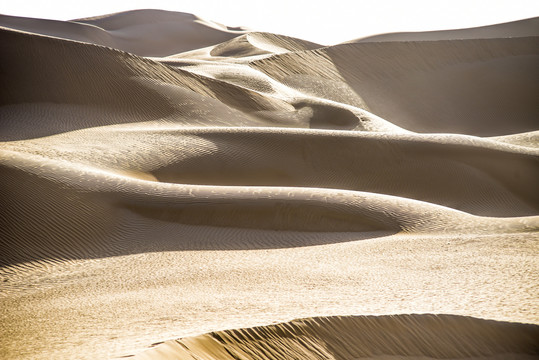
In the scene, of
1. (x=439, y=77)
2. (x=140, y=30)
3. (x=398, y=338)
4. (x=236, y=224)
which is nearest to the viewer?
(x=398, y=338)

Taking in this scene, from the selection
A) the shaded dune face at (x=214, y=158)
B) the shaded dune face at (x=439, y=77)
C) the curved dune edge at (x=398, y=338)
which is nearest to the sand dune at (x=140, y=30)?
the shaded dune face at (x=439, y=77)

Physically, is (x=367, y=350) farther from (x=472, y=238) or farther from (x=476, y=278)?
(x=472, y=238)

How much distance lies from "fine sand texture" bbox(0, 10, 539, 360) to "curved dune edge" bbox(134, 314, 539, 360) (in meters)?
0.01

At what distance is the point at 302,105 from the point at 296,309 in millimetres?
16971

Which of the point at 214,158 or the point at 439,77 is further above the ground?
the point at 439,77

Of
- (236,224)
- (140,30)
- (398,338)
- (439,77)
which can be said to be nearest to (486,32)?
(439,77)

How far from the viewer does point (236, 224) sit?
9.91m

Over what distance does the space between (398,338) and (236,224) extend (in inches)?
197

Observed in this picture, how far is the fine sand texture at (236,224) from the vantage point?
5.20 m

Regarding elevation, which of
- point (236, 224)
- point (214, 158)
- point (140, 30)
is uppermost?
point (140, 30)

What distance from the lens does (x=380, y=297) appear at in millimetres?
5871

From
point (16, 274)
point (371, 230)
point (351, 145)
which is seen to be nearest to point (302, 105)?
point (351, 145)

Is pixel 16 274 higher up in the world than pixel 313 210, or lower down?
lower down

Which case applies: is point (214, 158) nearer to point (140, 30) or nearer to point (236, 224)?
point (236, 224)
